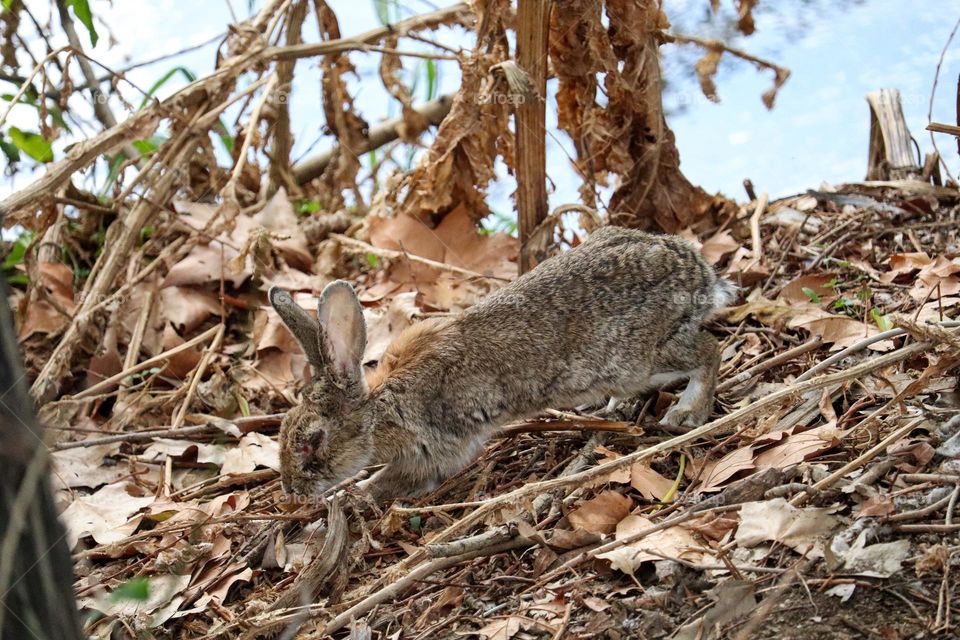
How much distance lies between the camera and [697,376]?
4.61m

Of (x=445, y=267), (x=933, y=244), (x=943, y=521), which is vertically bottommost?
(x=943, y=521)

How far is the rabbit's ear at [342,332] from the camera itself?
173 inches

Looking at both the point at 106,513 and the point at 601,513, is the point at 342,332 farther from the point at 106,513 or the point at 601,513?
the point at 601,513

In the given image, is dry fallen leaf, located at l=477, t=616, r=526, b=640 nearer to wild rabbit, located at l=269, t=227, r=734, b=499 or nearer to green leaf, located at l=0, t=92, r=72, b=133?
wild rabbit, located at l=269, t=227, r=734, b=499

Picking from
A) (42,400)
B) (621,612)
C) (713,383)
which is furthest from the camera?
(42,400)

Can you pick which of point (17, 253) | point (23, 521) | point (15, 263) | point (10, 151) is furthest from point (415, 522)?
point (10, 151)

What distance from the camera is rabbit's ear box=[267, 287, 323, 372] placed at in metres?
4.34

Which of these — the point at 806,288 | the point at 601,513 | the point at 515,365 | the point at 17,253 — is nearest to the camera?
the point at 601,513

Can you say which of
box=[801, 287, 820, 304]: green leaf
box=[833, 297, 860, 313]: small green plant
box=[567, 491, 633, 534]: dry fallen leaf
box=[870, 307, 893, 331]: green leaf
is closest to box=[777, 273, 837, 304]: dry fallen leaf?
box=[801, 287, 820, 304]: green leaf

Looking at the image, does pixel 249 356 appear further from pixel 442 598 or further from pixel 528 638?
pixel 528 638

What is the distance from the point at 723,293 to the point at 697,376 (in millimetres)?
462

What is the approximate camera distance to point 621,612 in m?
3.11

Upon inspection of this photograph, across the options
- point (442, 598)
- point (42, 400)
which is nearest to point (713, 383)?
point (442, 598)

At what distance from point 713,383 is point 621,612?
1.73 meters
